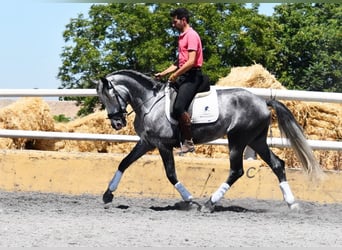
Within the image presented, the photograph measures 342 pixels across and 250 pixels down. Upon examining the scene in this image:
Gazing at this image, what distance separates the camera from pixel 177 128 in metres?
10.2

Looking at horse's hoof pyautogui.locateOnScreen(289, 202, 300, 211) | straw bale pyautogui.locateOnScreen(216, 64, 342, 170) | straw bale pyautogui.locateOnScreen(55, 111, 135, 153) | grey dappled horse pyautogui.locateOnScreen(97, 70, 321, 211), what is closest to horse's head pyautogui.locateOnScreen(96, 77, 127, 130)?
grey dappled horse pyautogui.locateOnScreen(97, 70, 321, 211)

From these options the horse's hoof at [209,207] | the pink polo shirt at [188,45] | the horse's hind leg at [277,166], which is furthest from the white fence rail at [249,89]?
the horse's hoof at [209,207]

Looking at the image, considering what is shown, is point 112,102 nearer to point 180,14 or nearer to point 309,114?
point 180,14

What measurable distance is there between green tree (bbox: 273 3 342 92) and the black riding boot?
26700mm

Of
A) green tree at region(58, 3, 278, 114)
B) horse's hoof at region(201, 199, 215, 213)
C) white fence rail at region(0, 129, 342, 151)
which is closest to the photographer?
horse's hoof at region(201, 199, 215, 213)

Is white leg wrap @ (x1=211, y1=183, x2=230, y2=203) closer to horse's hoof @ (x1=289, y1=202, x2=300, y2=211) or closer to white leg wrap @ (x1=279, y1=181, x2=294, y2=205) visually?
white leg wrap @ (x1=279, y1=181, x2=294, y2=205)

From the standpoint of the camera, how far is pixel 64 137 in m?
11.6

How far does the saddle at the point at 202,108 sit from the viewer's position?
10.2 metres

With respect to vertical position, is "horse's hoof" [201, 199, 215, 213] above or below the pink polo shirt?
below

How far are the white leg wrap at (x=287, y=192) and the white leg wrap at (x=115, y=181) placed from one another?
79.3 inches

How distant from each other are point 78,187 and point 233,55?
93.4 feet

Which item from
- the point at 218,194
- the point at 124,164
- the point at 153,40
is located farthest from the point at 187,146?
the point at 153,40

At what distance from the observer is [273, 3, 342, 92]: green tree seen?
3823 centimetres

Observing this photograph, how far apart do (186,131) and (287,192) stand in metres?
1.45
